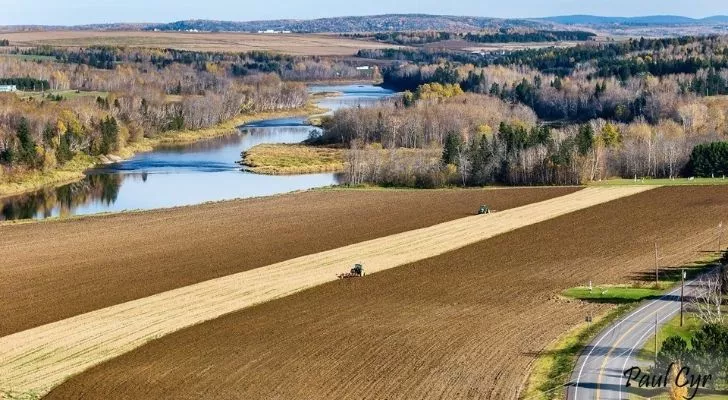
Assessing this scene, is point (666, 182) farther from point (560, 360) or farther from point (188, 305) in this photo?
point (560, 360)

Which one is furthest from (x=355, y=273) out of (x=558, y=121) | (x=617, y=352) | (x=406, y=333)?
(x=558, y=121)

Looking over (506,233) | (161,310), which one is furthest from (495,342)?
(506,233)

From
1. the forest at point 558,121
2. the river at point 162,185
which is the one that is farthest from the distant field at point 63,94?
the forest at point 558,121

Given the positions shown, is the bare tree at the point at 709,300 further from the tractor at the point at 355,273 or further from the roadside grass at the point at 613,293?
the tractor at the point at 355,273

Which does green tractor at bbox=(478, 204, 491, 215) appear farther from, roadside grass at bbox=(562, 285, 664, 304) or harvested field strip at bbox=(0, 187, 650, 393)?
roadside grass at bbox=(562, 285, 664, 304)

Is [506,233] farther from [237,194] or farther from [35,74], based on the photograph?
[35,74]
